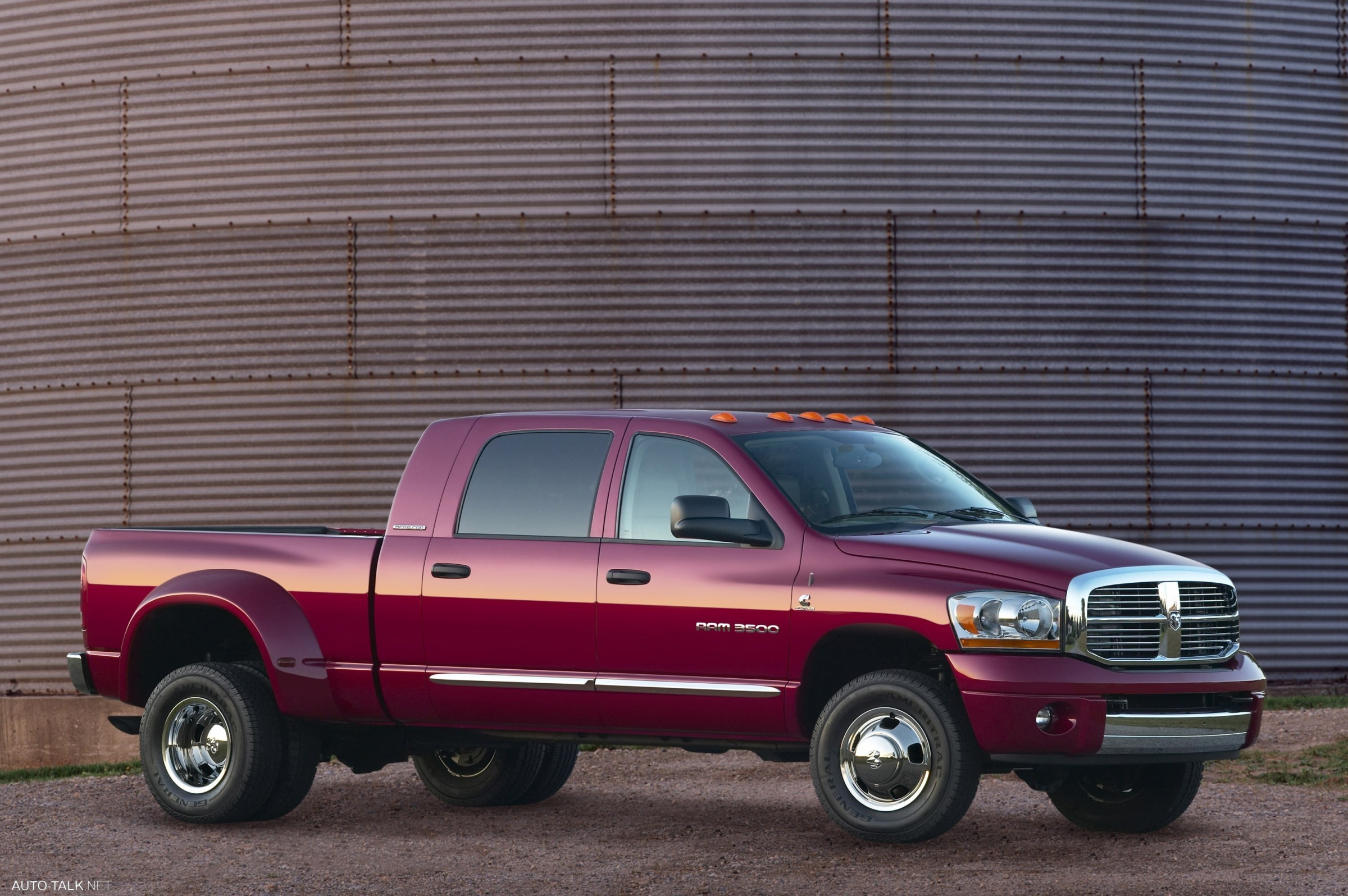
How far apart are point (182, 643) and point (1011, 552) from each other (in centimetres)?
464

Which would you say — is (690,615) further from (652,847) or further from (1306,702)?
(1306,702)

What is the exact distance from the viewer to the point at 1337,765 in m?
10.5

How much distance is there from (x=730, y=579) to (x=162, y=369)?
28.8 ft

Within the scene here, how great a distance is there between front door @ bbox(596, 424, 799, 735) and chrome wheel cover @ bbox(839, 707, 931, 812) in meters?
0.38

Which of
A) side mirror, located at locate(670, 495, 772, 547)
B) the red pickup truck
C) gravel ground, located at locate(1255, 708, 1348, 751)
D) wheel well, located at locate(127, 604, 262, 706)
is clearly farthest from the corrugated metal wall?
side mirror, located at locate(670, 495, 772, 547)

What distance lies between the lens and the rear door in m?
7.84

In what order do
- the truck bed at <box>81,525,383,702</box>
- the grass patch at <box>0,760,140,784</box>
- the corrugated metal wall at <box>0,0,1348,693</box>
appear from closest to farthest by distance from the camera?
the truck bed at <box>81,525,383,702</box> < the grass patch at <box>0,760,140,784</box> < the corrugated metal wall at <box>0,0,1348,693</box>

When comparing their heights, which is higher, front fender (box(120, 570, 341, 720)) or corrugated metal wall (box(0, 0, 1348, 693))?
corrugated metal wall (box(0, 0, 1348, 693))

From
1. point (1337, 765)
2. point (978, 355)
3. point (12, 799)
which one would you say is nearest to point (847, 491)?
point (1337, 765)

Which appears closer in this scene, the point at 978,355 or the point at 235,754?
the point at 235,754

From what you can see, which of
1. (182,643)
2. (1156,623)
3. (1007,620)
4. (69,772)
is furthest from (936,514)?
(69,772)

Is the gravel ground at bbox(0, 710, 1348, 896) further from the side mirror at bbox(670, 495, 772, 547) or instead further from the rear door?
the side mirror at bbox(670, 495, 772, 547)

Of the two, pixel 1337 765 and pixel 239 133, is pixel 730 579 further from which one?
pixel 239 133

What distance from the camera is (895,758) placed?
719cm
